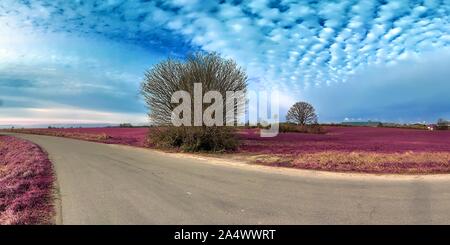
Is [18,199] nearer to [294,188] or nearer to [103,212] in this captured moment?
[103,212]

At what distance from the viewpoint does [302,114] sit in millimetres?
88188

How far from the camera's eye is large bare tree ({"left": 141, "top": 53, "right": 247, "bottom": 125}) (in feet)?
96.1

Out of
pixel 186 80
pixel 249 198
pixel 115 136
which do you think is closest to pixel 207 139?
pixel 186 80

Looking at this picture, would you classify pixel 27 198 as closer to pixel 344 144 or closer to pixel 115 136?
pixel 344 144

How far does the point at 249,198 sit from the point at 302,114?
8077 centimetres

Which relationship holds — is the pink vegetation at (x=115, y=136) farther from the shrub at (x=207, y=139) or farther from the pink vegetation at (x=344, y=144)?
the pink vegetation at (x=344, y=144)

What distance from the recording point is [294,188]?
36.2 feet

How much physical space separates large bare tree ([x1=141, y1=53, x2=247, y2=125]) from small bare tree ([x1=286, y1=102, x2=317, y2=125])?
5934 cm

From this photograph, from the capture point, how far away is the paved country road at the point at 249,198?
7.47m

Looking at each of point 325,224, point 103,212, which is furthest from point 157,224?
point 325,224

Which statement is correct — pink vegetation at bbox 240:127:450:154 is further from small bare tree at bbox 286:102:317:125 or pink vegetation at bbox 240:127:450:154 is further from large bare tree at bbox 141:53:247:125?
small bare tree at bbox 286:102:317:125

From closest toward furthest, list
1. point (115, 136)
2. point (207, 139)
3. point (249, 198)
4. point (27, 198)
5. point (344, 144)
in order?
point (249, 198)
point (27, 198)
point (207, 139)
point (344, 144)
point (115, 136)

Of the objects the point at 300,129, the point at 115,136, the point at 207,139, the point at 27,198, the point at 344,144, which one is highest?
the point at 300,129

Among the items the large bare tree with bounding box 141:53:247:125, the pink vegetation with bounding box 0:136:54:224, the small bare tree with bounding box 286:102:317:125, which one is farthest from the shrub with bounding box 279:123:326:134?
the pink vegetation with bounding box 0:136:54:224
